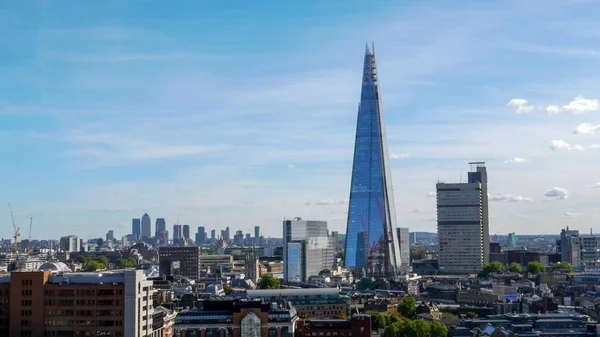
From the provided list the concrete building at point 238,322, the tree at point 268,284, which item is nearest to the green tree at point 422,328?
the concrete building at point 238,322

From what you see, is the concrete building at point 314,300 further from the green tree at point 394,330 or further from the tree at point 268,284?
the tree at point 268,284

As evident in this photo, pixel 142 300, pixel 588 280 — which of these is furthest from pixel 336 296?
pixel 588 280

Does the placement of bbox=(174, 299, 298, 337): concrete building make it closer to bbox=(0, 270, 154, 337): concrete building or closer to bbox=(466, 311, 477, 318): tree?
bbox=(0, 270, 154, 337): concrete building

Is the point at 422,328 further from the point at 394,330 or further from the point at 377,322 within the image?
the point at 377,322

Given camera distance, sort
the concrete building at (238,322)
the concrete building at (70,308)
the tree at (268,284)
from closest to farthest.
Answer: the concrete building at (70,308)
the concrete building at (238,322)
the tree at (268,284)

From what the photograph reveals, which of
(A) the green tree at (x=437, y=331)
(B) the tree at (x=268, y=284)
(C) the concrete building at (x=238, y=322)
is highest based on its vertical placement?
(B) the tree at (x=268, y=284)

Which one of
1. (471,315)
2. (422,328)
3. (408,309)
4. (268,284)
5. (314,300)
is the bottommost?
(471,315)

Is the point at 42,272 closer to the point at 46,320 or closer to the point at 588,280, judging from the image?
the point at 46,320

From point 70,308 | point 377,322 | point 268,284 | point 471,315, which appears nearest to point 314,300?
point 377,322

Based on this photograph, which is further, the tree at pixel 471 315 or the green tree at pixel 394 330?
the tree at pixel 471 315
